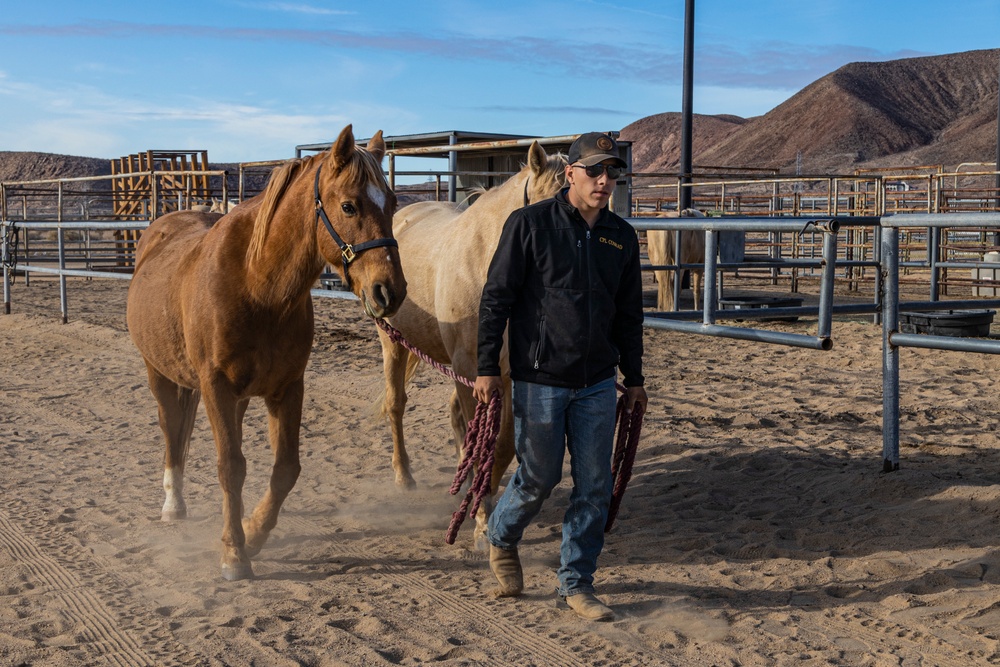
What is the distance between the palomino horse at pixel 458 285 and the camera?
4004 mm

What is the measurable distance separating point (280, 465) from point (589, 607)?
1428mm

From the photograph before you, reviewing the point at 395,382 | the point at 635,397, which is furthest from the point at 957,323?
the point at 635,397

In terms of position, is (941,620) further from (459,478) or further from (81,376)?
(81,376)

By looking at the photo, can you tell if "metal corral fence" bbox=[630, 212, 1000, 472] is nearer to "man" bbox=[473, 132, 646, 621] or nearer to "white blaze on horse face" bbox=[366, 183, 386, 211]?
"man" bbox=[473, 132, 646, 621]

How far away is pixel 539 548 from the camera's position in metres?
4.07

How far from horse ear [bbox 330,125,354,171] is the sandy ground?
1.57 m

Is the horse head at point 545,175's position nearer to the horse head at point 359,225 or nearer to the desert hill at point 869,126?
the horse head at point 359,225

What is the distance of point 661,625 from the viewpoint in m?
3.16

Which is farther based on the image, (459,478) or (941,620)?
(459,478)

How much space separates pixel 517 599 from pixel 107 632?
4.56 feet

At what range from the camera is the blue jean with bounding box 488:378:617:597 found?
3.20 m

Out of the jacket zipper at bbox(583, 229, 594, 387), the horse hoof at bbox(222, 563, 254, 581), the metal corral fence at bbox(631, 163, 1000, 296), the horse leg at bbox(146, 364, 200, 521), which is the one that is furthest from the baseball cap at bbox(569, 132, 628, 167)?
the metal corral fence at bbox(631, 163, 1000, 296)

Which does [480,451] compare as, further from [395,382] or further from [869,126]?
[869,126]

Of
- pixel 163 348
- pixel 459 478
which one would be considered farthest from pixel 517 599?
pixel 163 348
